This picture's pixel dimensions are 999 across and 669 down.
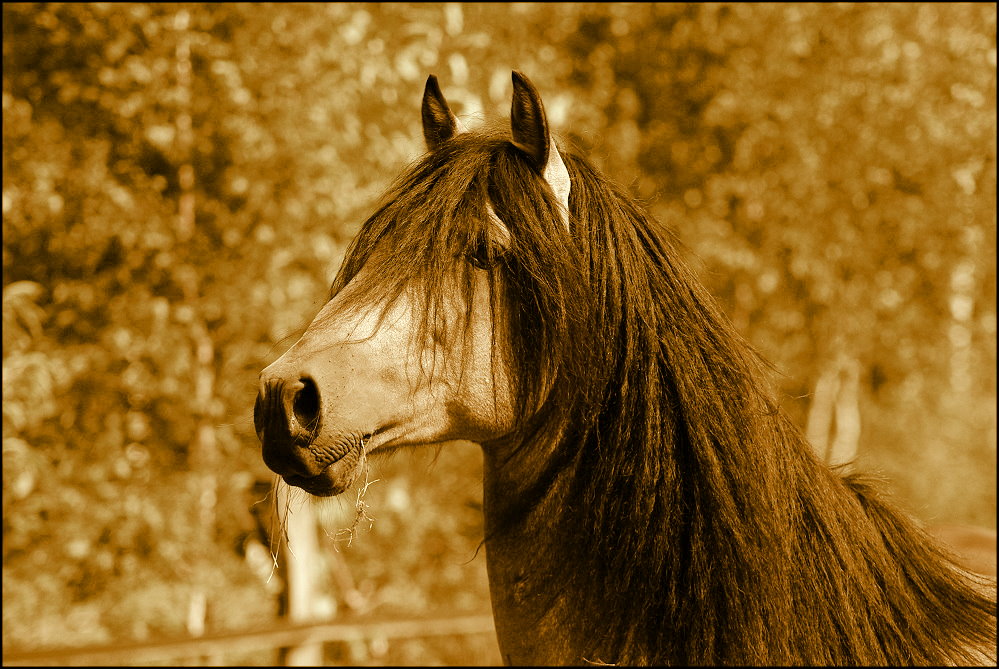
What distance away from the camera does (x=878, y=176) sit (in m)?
6.88

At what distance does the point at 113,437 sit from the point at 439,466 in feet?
7.20

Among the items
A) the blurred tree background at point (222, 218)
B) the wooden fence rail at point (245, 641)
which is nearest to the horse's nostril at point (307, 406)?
the blurred tree background at point (222, 218)

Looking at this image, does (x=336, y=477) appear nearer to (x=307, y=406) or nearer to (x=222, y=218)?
(x=307, y=406)

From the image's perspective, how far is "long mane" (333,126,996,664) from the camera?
1604 mm

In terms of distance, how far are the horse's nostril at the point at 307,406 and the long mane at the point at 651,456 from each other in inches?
9.6

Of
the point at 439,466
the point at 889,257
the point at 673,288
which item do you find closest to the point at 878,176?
the point at 889,257

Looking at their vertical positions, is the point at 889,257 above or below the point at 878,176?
below

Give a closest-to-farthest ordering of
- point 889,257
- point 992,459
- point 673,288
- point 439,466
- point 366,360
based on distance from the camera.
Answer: point 366,360
point 673,288
point 439,466
point 889,257
point 992,459

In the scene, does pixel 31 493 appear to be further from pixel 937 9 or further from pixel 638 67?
pixel 937 9

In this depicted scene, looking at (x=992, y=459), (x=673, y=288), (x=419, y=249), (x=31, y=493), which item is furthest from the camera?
(x=992, y=459)

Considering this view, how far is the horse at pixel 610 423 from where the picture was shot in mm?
1594

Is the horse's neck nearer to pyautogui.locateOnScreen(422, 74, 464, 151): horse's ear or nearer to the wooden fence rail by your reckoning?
pyautogui.locateOnScreen(422, 74, 464, 151): horse's ear

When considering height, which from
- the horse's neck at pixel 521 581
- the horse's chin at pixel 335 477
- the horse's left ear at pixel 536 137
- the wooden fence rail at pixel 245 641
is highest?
the horse's left ear at pixel 536 137

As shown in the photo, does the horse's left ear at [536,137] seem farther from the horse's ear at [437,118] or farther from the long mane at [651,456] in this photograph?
the horse's ear at [437,118]
